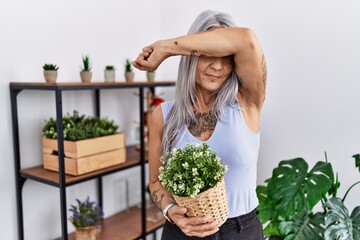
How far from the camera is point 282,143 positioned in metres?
1.92

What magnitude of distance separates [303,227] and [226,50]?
103 cm

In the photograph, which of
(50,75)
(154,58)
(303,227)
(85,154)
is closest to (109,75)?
(50,75)

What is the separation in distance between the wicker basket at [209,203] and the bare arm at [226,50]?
34 cm

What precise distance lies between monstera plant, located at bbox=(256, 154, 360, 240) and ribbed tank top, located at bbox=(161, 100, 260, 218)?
0.50m

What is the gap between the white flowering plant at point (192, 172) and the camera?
0.79 meters

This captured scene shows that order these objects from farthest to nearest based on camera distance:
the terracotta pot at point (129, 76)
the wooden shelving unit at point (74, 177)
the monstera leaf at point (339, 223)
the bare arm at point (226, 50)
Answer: the terracotta pot at point (129, 76), the wooden shelving unit at point (74, 177), the monstera leaf at point (339, 223), the bare arm at point (226, 50)

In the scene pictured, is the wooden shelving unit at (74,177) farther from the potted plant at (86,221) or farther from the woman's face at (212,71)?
the woman's face at (212,71)

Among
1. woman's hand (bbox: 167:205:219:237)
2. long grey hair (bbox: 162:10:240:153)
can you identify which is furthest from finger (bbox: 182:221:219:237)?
long grey hair (bbox: 162:10:240:153)

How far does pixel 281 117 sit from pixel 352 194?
1.81 feet

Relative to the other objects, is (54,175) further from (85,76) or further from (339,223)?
(339,223)

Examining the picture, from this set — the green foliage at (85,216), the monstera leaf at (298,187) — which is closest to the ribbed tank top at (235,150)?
the monstera leaf at (298,187)

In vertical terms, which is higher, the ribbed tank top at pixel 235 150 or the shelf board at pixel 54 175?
the ribbed tank top at pixel 235 150

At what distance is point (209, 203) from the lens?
2.67ft

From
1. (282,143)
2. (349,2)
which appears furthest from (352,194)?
(349,2)
